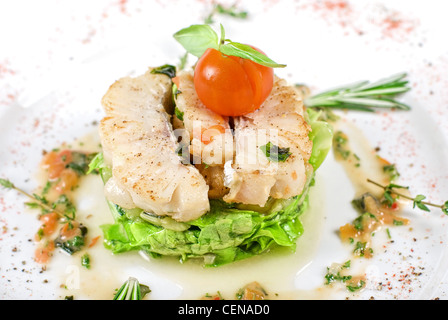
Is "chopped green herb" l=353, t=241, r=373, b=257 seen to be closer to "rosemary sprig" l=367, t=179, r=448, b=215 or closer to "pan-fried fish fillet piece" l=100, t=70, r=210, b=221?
"rosemary sprig" l=367, t=179, r=448, b=215

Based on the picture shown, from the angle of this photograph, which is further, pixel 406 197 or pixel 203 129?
pixel 406 197

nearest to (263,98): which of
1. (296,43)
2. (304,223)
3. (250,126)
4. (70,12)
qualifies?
A: (250,126)

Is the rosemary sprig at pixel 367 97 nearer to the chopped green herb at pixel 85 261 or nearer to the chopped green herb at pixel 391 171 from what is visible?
the chopped green herb at pixel 391 171

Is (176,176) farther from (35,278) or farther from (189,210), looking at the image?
(35,278)

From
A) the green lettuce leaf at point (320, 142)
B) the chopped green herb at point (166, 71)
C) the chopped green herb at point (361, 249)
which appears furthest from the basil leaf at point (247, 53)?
the chopped green herb at point (361, 249)

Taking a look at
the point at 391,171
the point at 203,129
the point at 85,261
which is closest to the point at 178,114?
the point at 203,129

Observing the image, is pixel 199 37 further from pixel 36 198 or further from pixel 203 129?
pixel 36 198
